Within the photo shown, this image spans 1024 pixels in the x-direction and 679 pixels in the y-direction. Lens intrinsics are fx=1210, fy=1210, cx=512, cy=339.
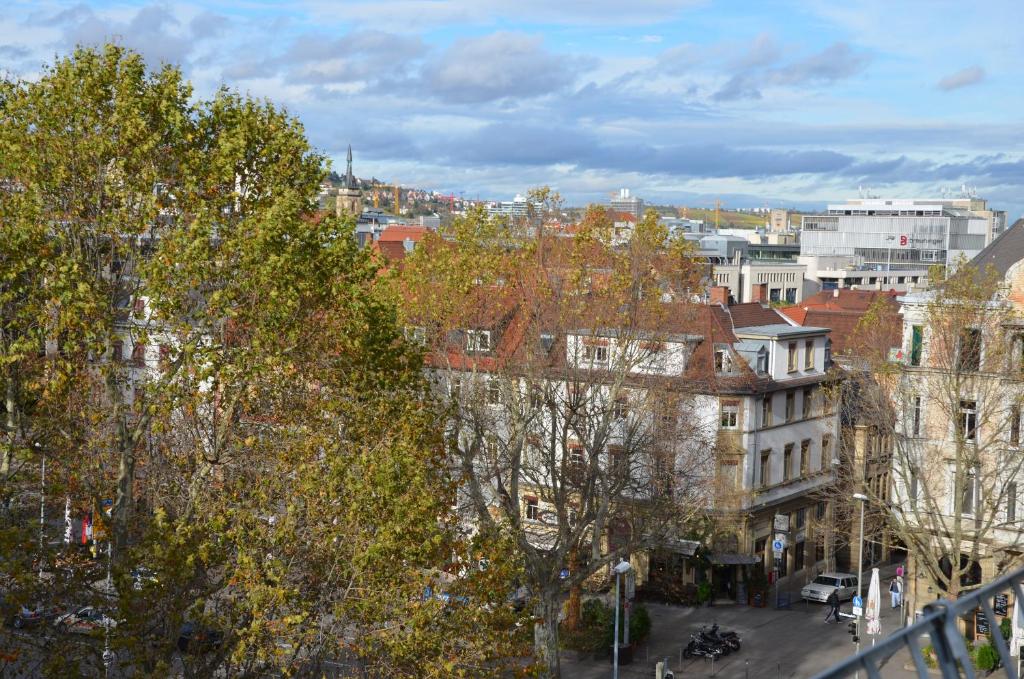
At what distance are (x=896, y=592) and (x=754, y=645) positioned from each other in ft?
36.2

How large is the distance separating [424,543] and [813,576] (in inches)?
1826

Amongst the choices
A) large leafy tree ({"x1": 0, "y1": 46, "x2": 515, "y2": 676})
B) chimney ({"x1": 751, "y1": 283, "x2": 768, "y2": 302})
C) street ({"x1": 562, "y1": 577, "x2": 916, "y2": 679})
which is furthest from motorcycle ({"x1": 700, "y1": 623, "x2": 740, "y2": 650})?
chimney ({"x1": 751, "y1": 283, "x2": 768, "y2": 302})

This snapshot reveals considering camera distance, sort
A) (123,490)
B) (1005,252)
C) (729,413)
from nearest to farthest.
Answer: (123,490)
(1005,252)
(729,413)

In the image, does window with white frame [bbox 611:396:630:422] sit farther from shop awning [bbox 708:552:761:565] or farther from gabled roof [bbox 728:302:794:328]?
gabled roof [bbox 728:302:794:328]

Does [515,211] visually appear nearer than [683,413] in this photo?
Yes

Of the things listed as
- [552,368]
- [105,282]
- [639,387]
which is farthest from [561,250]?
[105,282]

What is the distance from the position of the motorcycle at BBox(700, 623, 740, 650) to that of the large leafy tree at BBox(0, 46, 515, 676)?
2455 centimetres

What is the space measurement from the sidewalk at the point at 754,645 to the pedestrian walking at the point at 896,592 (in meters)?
0.52

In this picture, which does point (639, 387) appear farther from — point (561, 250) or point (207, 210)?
point (207, 210)

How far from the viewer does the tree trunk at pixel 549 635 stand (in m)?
36.0

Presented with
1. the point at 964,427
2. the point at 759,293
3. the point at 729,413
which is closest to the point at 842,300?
the point at 759,293

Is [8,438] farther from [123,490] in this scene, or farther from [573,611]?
[573,611]

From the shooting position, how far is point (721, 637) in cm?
4897

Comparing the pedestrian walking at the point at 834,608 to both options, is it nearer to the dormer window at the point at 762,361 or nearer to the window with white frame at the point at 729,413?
the window with white frame at the point at 729,413
